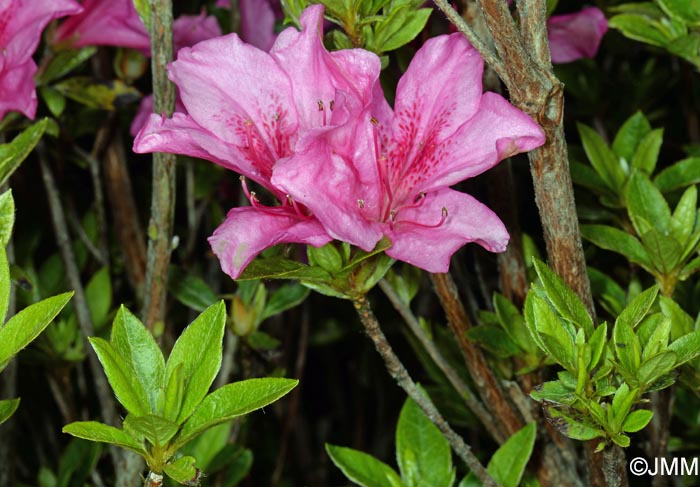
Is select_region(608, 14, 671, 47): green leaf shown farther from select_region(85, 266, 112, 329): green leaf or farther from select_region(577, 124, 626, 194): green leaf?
select_region(85, 266, 112, 329): green leaf

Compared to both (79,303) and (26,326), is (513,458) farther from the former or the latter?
(79,303)

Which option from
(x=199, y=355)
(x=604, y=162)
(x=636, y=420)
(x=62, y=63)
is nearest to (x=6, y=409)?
(x=199, y=355)

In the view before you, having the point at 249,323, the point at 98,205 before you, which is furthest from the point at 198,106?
the point at 98,205

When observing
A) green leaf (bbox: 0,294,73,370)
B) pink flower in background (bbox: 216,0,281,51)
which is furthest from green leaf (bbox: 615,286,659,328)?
pink flower in background (bbox: 216,0,281,51)

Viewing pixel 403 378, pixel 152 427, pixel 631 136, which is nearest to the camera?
pixel 152 427

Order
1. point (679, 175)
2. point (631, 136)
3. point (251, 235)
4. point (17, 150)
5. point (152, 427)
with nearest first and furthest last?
point (152, 427), point (251, 235), point (17, 150), point (679, 175), point (631, 136)

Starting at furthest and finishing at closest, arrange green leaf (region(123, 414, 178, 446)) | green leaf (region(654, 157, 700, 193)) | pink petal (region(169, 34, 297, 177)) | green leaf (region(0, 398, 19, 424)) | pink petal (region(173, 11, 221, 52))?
pink petal (region(173, 11, 221, 52)) → green leaf (region(654, 157, 700, 193)) → pink petal (region(169, 34, 297, 177)) → green leaf (region(0, 398, 19, 424)) → green leaf (region(123, 414, 178, 446))
